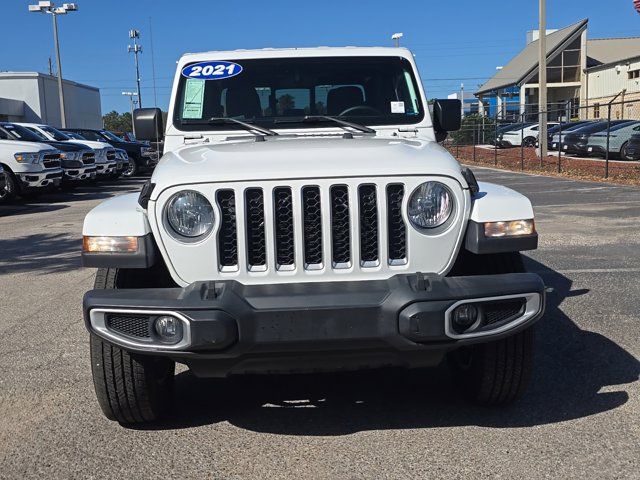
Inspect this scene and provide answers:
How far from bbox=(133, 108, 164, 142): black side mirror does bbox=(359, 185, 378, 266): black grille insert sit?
2263 millimetres

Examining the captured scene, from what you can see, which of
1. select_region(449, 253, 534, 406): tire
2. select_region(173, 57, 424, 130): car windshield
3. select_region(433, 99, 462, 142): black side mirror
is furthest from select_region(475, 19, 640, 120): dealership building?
select_region(449, 253, 534, 406): tire

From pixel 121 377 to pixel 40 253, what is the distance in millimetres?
6126

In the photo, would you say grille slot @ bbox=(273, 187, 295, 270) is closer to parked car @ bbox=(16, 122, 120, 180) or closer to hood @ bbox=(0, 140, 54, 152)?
hood @ bbox=(0, 140, 54, 152)

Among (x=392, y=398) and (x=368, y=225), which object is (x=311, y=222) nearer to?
(x=368, y=225)

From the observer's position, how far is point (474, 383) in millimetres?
3619

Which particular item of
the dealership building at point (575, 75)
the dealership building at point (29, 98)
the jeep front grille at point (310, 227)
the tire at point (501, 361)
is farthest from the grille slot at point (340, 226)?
the dealership building at point (29, 98)

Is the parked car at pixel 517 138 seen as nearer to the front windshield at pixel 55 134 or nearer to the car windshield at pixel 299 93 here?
the front windshield at pixel 55 134

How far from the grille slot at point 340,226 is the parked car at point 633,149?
21679 mm

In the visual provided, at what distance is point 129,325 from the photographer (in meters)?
3.04

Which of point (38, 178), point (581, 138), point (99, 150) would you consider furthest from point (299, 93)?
point (581, 138)

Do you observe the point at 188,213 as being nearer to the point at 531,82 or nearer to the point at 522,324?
the point at 522,324

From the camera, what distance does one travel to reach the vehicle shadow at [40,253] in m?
7.96

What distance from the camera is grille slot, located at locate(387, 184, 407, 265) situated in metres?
3.20

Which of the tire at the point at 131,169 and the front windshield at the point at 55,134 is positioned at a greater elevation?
the front windshield at the point at 55,134
